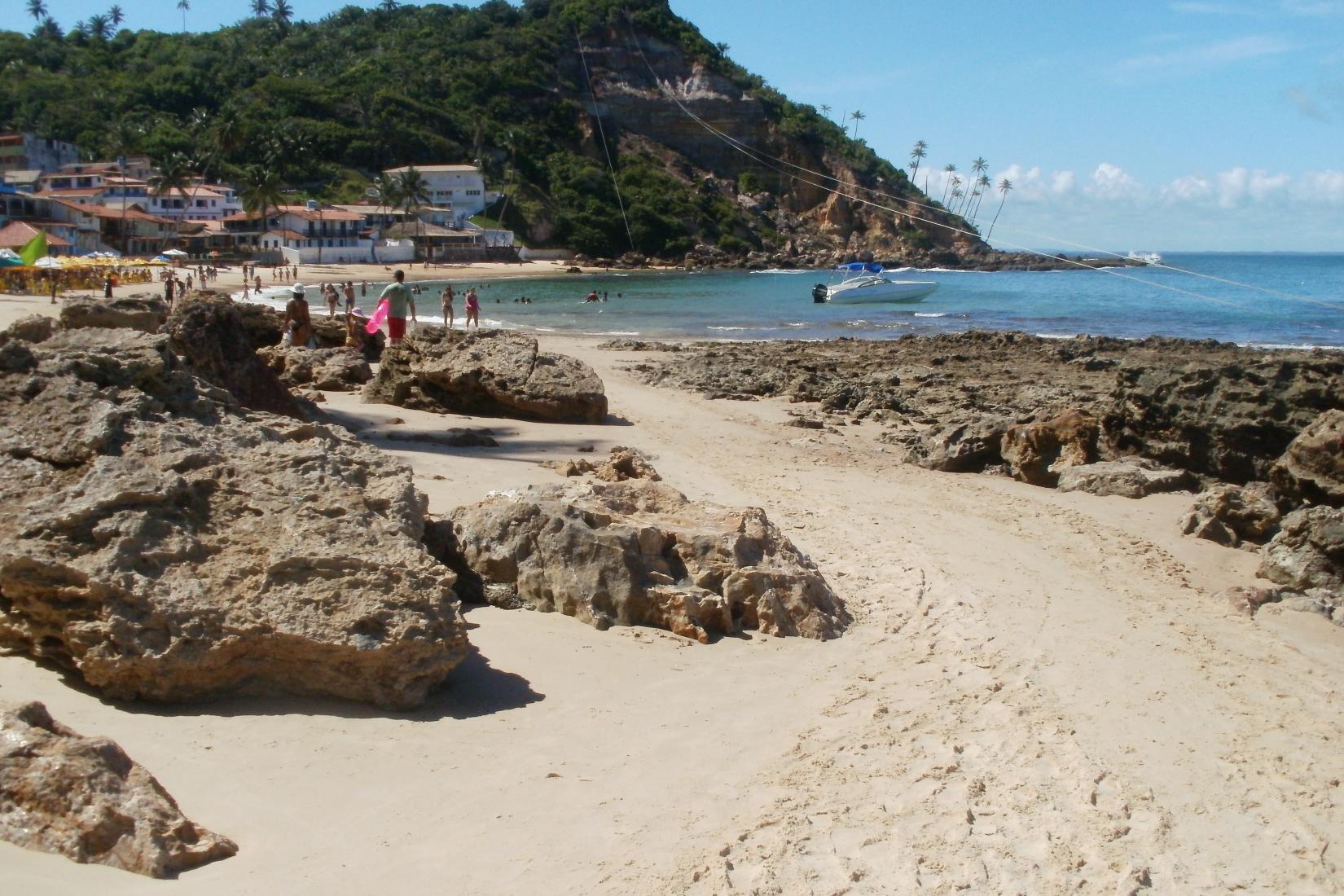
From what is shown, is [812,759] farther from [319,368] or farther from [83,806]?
[319,368]

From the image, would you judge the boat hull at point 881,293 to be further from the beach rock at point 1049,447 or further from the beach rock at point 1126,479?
the beach rock at point 1126,479

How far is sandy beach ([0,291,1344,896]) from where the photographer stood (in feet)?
12.2

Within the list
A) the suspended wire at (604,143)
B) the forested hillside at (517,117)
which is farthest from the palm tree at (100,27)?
the suspended wire at (604,143)

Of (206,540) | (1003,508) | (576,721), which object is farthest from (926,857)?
(1003,508)

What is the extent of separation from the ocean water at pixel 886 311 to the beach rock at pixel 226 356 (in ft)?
49.9

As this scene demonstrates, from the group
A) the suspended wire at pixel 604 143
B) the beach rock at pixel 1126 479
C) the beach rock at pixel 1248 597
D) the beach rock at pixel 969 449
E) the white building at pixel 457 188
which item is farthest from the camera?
the suspended wire at pixel 604 143

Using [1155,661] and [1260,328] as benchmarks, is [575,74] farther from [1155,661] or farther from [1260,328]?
[1155,661]

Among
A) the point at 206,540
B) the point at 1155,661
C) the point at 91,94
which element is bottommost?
the point at 1155,661

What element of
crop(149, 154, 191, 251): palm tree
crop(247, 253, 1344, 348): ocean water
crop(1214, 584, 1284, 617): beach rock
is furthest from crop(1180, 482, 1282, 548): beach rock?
crop(149, 154, 191, 251): palm tree

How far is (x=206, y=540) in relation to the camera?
4.63 m

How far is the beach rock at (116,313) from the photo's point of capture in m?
8.82

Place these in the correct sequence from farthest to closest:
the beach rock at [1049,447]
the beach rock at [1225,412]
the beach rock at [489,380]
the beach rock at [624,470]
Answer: the beach rock at [489,380] < the beach rock at [1049,447] < the beach rock at [1225,412] < the beach rock at [624,470]

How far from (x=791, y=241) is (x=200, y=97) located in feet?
184

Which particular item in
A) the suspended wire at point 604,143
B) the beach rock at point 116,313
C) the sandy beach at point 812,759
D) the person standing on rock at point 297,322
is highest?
the suspended wire at point 604,143
